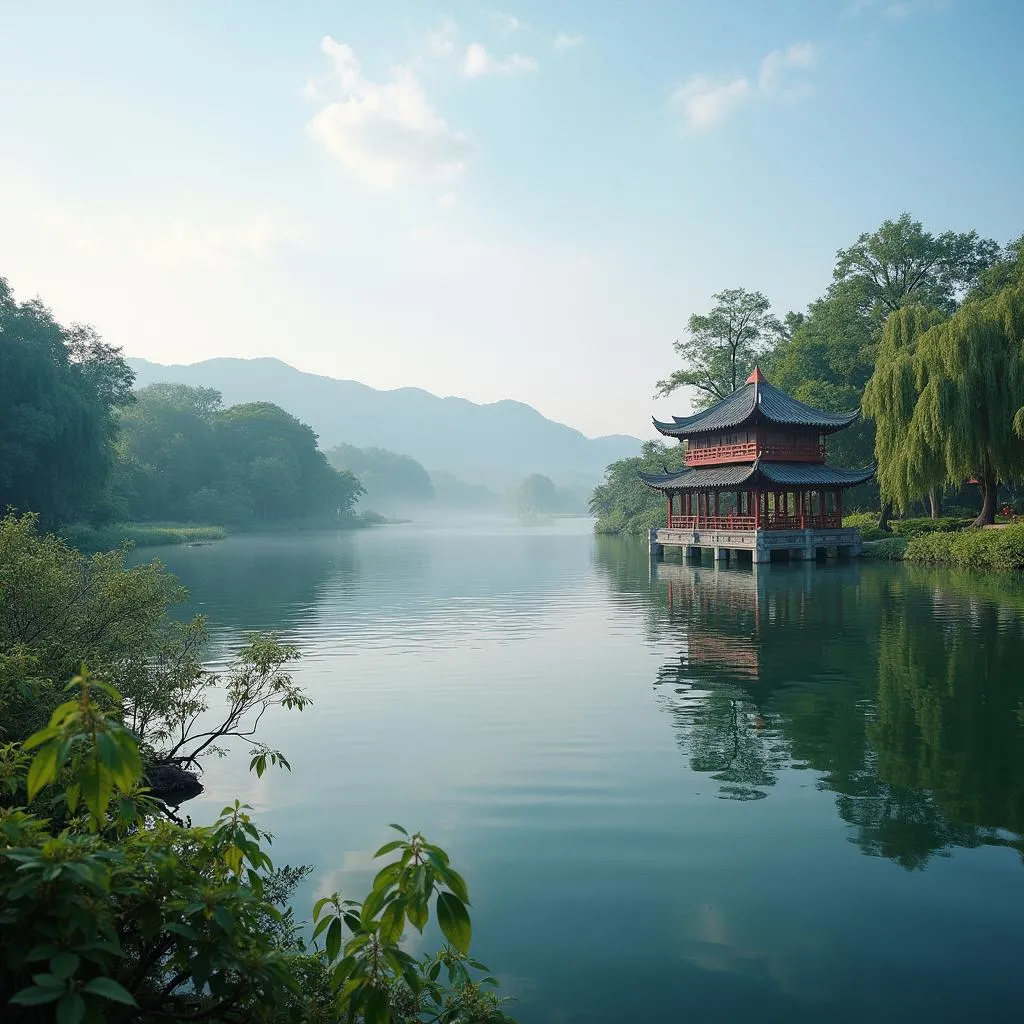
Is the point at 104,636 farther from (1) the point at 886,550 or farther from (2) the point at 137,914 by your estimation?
(1) the point at 886,550

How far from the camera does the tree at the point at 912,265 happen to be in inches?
1847

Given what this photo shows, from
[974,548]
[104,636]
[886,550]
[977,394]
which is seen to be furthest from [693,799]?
[886,550]

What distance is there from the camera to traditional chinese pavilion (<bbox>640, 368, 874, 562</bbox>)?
33938 mm

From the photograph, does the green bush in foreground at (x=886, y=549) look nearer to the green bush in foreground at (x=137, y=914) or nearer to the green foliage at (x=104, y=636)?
the green foliage at (x=104, y=636)

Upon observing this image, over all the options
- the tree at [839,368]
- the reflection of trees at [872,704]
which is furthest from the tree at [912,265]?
the reflection of trees at [872,704]

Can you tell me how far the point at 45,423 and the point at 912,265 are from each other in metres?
43.2

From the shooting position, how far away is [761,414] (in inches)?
1373

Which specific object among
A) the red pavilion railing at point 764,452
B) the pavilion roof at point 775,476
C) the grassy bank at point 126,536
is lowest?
the grassy bank at point 126,536

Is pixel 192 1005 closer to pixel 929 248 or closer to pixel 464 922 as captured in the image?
pixel 464 922

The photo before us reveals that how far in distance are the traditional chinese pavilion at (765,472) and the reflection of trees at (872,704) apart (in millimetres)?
11161

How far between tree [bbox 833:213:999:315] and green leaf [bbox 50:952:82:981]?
166 feet

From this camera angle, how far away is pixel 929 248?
46.9 metres

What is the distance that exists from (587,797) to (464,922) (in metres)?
5.79

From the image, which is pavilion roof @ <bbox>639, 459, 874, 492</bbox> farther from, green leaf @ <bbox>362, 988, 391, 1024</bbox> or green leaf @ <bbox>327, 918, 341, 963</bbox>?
green leaf @ <bbox>362, 988, 391, 1024</bbox>
